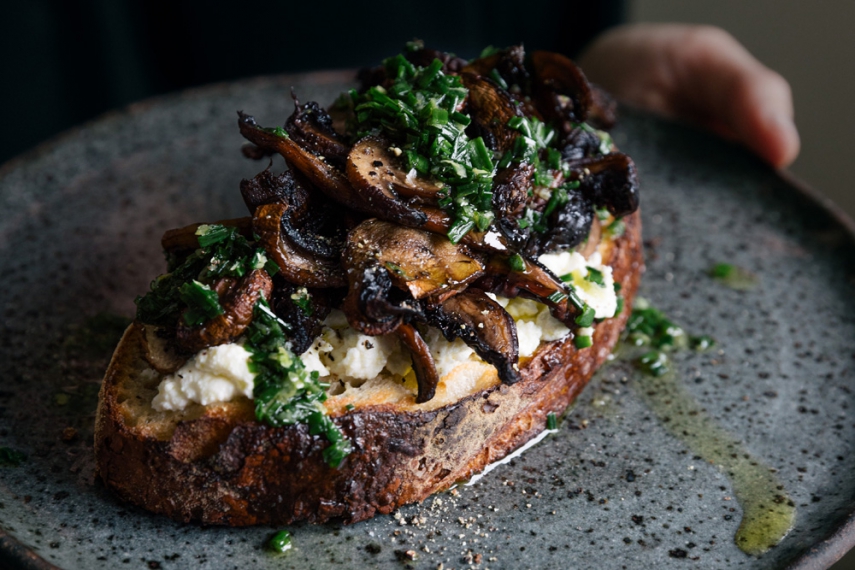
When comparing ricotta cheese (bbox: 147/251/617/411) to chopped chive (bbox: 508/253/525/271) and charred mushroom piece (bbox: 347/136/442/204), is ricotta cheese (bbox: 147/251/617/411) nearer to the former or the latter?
chopped chive (bbox: 508/253/525/271)

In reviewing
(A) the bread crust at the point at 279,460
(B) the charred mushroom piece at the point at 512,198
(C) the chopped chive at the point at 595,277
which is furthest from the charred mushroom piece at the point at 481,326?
(C) the chopped chive at the point at 595,277

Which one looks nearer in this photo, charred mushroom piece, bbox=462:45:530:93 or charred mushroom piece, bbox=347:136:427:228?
charred mushroom piece, bbox=347:136:427:228

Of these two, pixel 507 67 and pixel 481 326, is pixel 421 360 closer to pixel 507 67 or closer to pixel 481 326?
pixel 481 326

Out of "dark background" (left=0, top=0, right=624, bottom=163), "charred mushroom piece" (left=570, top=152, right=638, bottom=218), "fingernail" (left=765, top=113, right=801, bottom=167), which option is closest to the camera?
"charred mushroom piece" (left=570, top=152, right=638, bottom=218)

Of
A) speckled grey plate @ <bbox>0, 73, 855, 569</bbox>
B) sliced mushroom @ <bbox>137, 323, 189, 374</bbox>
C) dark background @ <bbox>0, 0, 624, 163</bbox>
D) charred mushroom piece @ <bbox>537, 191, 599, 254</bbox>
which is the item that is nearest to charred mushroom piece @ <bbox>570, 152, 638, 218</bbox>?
charred mushroom piece @ <bbox>537, 191, 599, 254</bbox>

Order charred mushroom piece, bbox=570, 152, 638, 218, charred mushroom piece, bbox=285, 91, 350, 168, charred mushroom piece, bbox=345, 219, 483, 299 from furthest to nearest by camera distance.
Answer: charred mushroom piece, bbox=570, 152, 638, 218, charred mushroom piece, bbox=285, 91, 350, 168, charred mushroom piece, bbox=345, 219, 483, 299

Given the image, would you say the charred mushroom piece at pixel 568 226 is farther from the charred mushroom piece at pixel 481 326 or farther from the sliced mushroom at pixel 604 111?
the sliced mushroom at pixel 604 111
